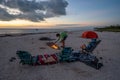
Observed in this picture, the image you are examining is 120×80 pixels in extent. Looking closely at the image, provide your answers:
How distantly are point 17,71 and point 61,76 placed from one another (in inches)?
88.3

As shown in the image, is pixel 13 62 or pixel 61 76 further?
pixel 13 62

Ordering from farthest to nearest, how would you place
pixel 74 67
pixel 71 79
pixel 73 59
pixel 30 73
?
pixel 73 59
pixel 74 67
pixel 30 73
pixel 71 79

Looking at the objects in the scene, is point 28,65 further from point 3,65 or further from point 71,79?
point 71,79

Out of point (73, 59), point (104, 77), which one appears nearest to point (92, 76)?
point (104, 77)

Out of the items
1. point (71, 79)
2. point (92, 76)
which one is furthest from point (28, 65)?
point (92, 76)

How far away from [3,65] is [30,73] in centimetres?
211

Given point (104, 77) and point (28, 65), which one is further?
point (28, 65)

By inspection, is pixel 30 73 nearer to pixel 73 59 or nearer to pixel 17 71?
pixel 17 71

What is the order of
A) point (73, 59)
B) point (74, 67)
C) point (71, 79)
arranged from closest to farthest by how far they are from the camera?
1. point (71, 79)
2. point (74, 67)
3. point (73, 59)

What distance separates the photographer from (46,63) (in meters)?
8.26

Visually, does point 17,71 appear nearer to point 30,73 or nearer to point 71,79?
point 30,73

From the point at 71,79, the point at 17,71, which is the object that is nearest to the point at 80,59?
the point at 71,79

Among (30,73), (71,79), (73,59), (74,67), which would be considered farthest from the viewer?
(73,59)

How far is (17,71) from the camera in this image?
24.1 ft
